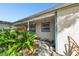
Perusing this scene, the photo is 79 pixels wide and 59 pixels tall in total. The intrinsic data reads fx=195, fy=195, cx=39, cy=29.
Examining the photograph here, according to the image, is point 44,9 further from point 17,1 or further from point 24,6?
point 17,1

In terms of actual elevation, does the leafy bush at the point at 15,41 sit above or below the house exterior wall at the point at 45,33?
below

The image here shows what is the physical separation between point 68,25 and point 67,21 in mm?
97

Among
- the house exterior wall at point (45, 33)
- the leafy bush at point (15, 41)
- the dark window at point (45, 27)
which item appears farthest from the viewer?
the dark window at point (45, 27)

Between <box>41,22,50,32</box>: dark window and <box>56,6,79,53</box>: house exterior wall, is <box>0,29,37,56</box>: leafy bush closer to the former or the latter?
<box>41,22,50,32</box>: dark window

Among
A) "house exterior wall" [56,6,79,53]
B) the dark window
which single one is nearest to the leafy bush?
the dark window

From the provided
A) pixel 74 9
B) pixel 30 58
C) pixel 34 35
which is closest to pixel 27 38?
pixel 34 35

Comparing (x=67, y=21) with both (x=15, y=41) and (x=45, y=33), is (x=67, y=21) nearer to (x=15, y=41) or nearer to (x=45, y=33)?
(x=45, y=33)

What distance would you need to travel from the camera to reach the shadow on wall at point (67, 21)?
14.9ft

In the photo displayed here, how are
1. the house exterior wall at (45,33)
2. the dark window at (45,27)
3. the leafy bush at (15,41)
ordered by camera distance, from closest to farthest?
the leafy bush at (15,41)
the house exterior wall at (45,33)
the dark window at (45,27)

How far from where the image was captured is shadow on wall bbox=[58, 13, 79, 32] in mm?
4547

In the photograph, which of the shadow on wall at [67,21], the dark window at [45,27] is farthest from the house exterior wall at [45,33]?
the shadow on wall at [67,21]

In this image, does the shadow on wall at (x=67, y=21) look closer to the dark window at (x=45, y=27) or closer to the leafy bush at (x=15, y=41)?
the dark window at (x=45, y=27)

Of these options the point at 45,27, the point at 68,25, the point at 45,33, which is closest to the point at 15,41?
the point at 45,33

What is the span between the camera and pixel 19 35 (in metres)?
4.32
